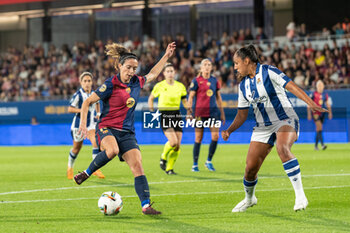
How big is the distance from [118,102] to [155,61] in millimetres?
26410

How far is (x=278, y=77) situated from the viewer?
25.2 ft

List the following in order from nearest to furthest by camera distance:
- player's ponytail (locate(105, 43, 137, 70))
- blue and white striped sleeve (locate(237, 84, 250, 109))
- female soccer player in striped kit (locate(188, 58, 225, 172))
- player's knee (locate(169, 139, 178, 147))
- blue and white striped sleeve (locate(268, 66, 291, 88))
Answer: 1. blue and white striped sleeve (locate(268, 66, 291, 88))
2. blue and white striped sleeve (locate(237, 84, 250, 109))
3. player's ponytail (locate(105, 43, 137, 70))
4. player's knee (locate(169, 139, 178, 147))
5. female soccer player in striped kit (locate(188, 58, 225, 172))

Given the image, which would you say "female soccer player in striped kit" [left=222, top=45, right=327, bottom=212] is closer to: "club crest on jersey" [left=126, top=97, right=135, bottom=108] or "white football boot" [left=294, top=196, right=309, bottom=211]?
"white football boot" [left=294, top=196, right=309, bottom=211]

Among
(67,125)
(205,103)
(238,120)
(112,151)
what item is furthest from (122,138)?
(67,125)

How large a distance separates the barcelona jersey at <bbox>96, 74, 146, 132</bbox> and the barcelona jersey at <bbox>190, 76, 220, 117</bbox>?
595 cm

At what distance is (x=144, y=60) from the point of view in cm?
3462

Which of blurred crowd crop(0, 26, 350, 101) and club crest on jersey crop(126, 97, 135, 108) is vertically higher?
blurred crowd crop(0, 26, 350, 101)

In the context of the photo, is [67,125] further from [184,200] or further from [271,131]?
[271,131]

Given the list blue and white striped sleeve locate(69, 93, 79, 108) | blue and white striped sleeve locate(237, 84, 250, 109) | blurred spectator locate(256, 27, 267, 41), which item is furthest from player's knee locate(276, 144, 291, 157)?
blurred spectator locate(256, 27, 267, 41)

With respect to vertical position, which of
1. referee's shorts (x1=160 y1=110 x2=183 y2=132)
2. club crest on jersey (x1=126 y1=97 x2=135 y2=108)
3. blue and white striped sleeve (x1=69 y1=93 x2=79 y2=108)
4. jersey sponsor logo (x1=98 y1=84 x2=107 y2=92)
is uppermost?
jersey sponsor logo (x1=98 y1=84 x2=107 y2=92)

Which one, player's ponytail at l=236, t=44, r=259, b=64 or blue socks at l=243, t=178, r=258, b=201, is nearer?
player's ponytail at l=236, t=44, r=259, b=64

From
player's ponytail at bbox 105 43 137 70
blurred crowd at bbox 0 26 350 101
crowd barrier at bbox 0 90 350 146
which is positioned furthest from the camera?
blurred crowd at bbox 0 26 350 101

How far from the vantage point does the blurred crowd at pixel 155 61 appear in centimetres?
2728

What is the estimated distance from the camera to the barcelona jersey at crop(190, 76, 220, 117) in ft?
47.2
